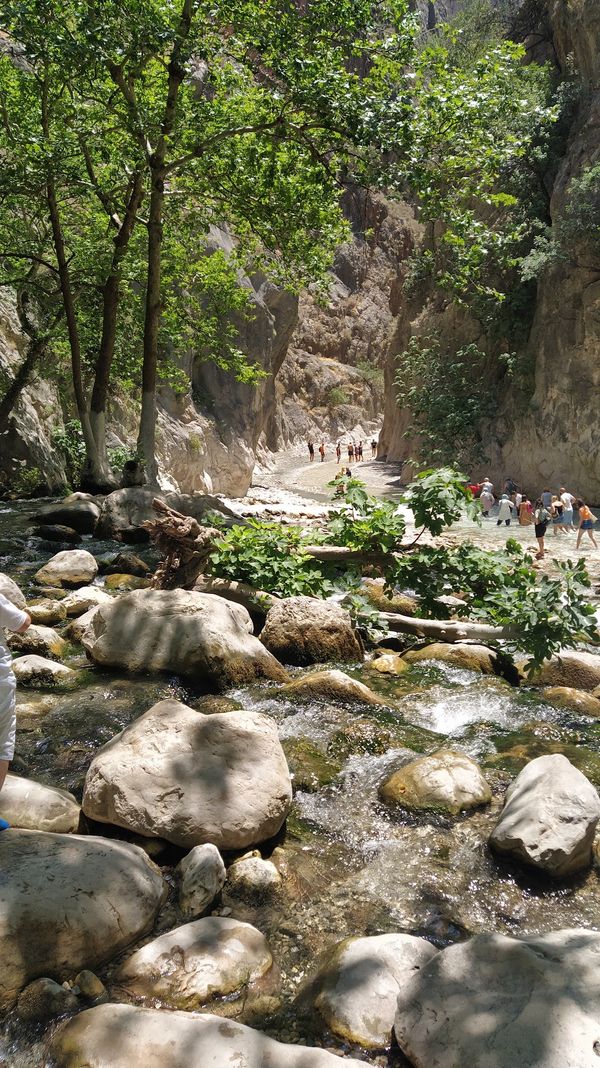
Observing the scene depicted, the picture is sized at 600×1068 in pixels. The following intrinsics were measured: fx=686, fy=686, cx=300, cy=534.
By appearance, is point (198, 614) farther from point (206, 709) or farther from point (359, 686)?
point (359, 686)

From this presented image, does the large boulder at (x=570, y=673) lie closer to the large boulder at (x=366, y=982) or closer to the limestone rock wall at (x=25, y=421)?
the large boulder at (x=366, y=982)

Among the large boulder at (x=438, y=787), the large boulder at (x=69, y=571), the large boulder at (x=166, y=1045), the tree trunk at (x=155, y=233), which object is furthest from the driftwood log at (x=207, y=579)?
the tree trunk at (x=155, y=233)

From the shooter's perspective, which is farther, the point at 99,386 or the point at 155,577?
the point at 99,386

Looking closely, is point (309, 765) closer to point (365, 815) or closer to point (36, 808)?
point (365, 815)

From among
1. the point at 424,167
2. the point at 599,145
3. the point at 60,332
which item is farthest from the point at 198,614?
the point at 599,145

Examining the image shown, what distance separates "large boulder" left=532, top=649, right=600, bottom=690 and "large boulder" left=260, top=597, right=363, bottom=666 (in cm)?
171

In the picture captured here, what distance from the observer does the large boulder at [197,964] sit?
2.57 m

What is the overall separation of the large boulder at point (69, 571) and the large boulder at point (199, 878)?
5784 millimetres

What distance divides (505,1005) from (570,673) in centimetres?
441

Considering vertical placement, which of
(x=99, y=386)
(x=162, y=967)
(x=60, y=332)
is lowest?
(x=162, y=967)

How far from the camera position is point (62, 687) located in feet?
17.6

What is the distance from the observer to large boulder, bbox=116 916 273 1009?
257 centimetres

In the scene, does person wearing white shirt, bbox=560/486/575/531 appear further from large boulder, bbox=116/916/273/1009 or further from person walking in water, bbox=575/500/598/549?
large boulder, bbox=116/916/273/1009

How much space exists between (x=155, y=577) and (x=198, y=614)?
0.99m
